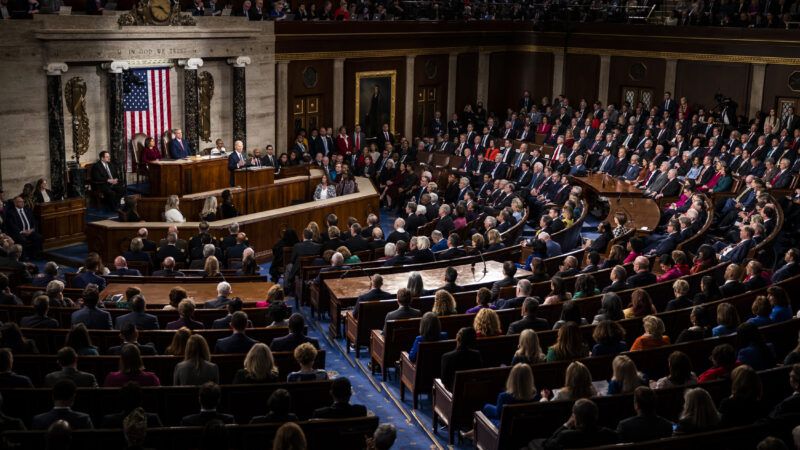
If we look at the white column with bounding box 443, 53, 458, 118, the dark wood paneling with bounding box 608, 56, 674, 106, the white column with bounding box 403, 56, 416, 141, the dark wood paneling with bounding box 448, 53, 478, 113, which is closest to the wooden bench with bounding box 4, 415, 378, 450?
the white column with bounding box 403, 56, 416, 141

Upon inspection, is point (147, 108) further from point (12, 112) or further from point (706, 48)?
point (706, 48)

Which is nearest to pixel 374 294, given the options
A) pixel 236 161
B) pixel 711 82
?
pixel 236 161

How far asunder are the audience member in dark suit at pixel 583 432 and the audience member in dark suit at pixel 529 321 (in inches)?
109

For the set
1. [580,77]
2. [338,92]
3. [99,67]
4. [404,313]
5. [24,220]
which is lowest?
[24,220]

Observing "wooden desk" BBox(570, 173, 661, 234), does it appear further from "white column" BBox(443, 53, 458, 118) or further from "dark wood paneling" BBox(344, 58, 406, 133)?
"white column" BBox(443, 53, 458, 118)

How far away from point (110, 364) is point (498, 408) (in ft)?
11.1

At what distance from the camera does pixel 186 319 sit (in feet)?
29.5

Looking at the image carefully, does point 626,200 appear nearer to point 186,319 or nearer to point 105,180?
point 105,180

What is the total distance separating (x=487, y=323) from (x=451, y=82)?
19.1 metres

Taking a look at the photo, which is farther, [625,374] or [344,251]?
[344,251]

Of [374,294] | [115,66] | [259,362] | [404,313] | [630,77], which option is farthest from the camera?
[630,77]

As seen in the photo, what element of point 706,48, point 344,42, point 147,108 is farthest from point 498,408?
point 706,48

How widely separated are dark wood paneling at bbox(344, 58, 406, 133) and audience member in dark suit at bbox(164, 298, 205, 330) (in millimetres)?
15486

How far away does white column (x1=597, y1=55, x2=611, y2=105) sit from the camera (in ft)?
87.2
